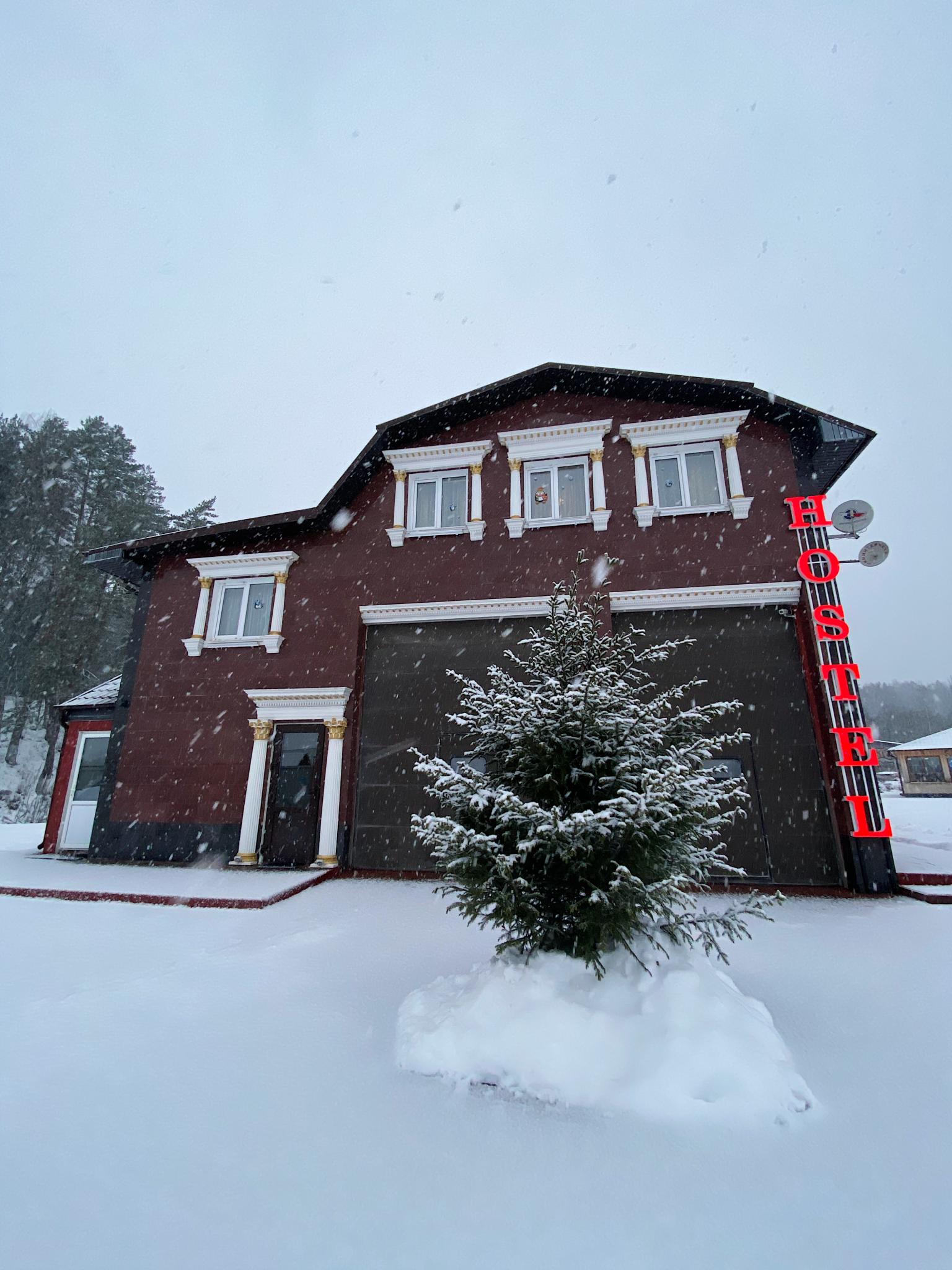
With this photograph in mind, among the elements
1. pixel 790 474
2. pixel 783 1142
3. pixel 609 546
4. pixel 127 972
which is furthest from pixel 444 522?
pixel 783 1142

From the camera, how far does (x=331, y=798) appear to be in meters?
9.95

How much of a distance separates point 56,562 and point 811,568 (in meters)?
A: 31.1

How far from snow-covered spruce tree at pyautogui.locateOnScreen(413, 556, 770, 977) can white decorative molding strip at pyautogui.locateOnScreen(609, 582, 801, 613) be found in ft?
17.6

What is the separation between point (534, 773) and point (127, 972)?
3.90 meters

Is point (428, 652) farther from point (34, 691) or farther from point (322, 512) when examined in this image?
point (34, 691)

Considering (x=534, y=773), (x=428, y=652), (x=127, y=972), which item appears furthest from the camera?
(x=428, y=652)

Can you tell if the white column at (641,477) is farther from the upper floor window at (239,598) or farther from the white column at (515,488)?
the upper floor window at (239,598)

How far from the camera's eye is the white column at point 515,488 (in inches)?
412

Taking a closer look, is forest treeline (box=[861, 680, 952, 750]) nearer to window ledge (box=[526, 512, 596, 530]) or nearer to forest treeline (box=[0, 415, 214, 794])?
window ledge (box=[526, 512, 596, 530])

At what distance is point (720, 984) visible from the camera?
12.0 ft

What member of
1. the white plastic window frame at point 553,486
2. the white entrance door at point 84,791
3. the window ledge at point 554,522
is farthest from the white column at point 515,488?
the white entrance door at point 84,791

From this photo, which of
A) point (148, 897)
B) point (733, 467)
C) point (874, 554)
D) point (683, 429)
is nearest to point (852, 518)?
point (874, 554)

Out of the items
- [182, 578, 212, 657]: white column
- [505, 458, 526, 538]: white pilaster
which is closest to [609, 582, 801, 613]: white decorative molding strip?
[505, 458, 526, 538]: white pilaster

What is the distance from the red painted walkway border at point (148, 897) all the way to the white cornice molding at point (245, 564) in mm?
5999
